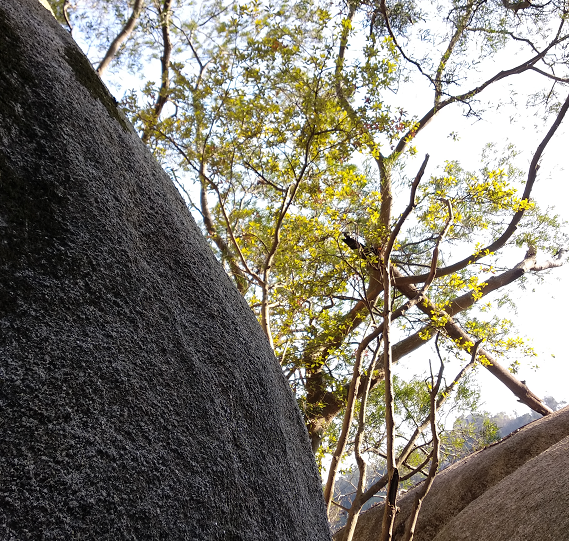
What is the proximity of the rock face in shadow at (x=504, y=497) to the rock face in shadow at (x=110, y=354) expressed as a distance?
5.86 ft

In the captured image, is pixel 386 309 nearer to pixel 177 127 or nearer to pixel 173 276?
pixel 173 276

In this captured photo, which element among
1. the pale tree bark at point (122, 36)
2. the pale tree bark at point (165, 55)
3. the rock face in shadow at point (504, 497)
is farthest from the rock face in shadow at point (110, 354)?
the pale tree bark at point (122, 36)

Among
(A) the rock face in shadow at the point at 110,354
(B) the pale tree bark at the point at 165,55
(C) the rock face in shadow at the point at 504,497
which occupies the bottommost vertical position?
(C) the rock face in shadow at the point at 504,497

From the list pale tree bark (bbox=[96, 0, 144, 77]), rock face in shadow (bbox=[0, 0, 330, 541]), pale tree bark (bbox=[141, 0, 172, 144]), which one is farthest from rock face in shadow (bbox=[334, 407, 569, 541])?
pale tree bark (bbox=[96, 0, 144, 77])

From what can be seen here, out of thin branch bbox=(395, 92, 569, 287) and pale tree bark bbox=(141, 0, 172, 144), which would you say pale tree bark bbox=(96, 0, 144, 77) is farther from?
thin branch bbox=(395, 92, 569, 287)

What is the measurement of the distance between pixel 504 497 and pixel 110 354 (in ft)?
10.9

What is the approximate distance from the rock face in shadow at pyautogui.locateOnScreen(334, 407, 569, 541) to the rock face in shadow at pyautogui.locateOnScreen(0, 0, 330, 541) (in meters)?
1.79

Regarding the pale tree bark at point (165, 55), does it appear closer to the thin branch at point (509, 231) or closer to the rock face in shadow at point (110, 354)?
the thin branch at point (509, 231)

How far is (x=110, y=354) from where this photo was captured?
113 cm

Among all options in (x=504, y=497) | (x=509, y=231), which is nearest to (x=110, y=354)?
(x=504, y=497)

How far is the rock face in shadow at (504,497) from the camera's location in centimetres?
276

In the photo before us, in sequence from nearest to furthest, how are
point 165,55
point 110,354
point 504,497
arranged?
point 110,354
point 504,497
point 165,55

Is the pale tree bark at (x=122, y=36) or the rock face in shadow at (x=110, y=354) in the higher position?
the pale tree bark at (x=122, y=36)

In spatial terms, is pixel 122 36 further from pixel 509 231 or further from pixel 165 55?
pixel 509 231
